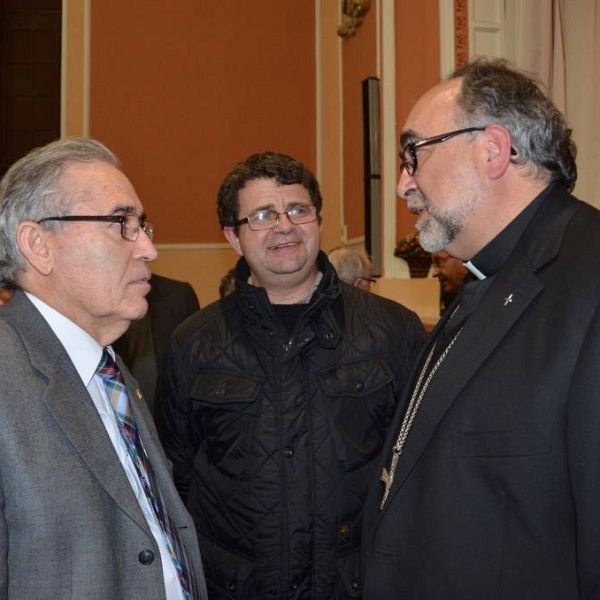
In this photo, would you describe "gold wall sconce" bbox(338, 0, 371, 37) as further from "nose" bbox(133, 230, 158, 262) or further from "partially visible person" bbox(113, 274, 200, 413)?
"nose" bbox(133, 230, 158, 262)

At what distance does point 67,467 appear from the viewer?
4.97 feet

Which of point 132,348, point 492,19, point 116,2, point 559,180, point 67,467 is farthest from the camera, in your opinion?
point 116,2

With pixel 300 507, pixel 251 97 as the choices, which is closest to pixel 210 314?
pixel 300 507

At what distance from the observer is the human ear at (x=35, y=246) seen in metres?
1.73

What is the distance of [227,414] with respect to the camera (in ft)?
7.54

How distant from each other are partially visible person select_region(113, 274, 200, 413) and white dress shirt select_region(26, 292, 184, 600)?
1275 mm

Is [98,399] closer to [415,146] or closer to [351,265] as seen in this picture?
[415,146]

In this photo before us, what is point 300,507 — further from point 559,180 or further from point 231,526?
point 559,180

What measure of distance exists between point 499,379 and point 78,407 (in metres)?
0.82

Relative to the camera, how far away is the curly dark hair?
2.48 meters

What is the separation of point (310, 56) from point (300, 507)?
788 cm

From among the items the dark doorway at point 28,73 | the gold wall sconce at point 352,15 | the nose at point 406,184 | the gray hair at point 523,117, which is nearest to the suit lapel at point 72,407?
the nose at point 406,184

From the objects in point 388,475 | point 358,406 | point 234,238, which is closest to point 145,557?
point 388,475

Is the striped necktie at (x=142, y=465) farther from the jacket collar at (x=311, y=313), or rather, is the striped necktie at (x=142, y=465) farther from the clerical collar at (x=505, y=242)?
the clerical collar at (x=505, y=242)
